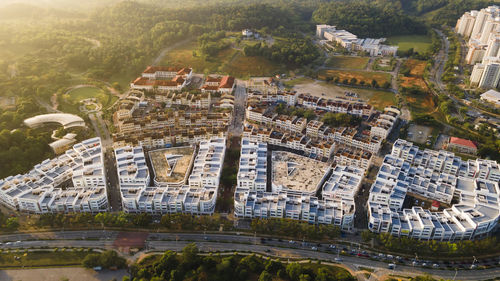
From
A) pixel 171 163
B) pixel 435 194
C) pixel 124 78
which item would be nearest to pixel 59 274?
pixel 171 163

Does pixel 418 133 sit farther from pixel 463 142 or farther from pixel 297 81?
pixel 297 81

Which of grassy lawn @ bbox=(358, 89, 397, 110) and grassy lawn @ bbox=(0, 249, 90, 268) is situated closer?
grassy lawn @ bbox=(0, 249, 90, 268)

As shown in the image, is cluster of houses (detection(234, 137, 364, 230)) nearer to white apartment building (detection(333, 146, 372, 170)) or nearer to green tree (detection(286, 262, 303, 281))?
white apartment building (detection(333, 146, 372, 170))

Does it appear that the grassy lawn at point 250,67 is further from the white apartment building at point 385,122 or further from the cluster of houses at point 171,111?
the white apartment building at point 385,122

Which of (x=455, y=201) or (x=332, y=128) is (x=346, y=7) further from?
(x=455, y=201)

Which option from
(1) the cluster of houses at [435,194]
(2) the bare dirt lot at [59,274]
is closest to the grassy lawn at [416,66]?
(1) the cluster of houses at [435,194]

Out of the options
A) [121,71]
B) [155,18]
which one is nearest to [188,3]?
[155,18]

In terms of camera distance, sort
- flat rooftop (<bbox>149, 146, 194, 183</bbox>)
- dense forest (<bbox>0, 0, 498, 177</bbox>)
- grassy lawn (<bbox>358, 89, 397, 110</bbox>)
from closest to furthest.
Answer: flat rooftop (<bbox>149, 146, 194, 183</bbox>) < grassy lawn (<bbox>358, 89, 397, 110</bbox>) < dense forest (<bbox>0, 0, 498, 177</bbox>)

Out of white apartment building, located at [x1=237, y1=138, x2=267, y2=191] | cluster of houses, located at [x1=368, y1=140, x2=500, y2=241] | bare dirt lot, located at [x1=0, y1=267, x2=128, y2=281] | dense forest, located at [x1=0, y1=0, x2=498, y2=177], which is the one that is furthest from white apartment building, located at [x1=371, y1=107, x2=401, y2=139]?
bare dirt lot, located at [x1=0, y1=267, x2=128, y2=281]
